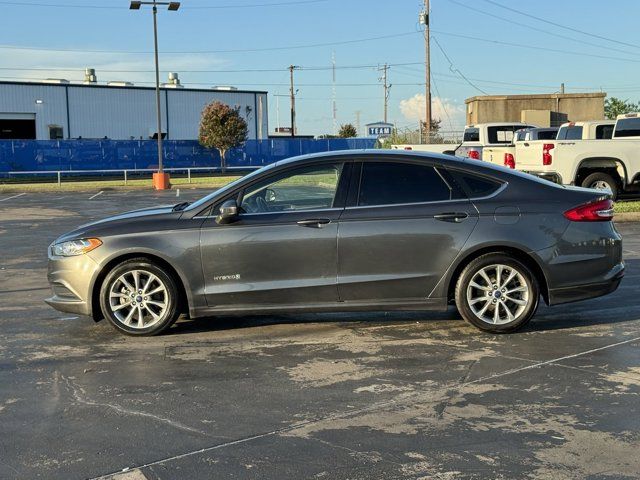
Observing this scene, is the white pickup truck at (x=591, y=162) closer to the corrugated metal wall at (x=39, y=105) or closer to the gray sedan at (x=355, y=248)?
the gray sedan at (x=355, y=248)

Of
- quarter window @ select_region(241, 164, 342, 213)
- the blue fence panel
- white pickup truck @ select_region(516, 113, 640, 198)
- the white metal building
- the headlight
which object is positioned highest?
the white metal building

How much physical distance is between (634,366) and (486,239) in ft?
5.22

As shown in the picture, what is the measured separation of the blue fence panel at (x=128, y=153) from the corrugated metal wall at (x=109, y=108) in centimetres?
1098

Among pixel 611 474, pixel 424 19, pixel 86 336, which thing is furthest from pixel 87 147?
pixel 611 474

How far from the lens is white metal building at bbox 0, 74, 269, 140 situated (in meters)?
60.8

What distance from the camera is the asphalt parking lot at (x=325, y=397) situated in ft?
13.3

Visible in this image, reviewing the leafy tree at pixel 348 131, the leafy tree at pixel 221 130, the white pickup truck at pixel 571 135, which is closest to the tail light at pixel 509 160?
the white pickup truck at pixel 571 135

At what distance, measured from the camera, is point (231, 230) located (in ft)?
21.6

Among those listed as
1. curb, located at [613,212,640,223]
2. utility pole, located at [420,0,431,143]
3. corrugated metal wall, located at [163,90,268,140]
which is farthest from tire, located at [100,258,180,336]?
corrugated metal wall, located at [163,90,268,140]

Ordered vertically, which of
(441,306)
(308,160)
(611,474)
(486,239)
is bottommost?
(611,474)

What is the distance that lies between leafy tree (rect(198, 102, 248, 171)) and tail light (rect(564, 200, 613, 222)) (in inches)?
1942

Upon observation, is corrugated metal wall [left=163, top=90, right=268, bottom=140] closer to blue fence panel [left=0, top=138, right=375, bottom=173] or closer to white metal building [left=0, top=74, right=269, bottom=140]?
white metal building [left=0, top=74, right=269, bottom=140]

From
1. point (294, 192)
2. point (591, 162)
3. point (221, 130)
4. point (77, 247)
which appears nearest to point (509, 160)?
point (591, 162)

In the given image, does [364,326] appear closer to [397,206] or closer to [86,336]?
[397,206]
